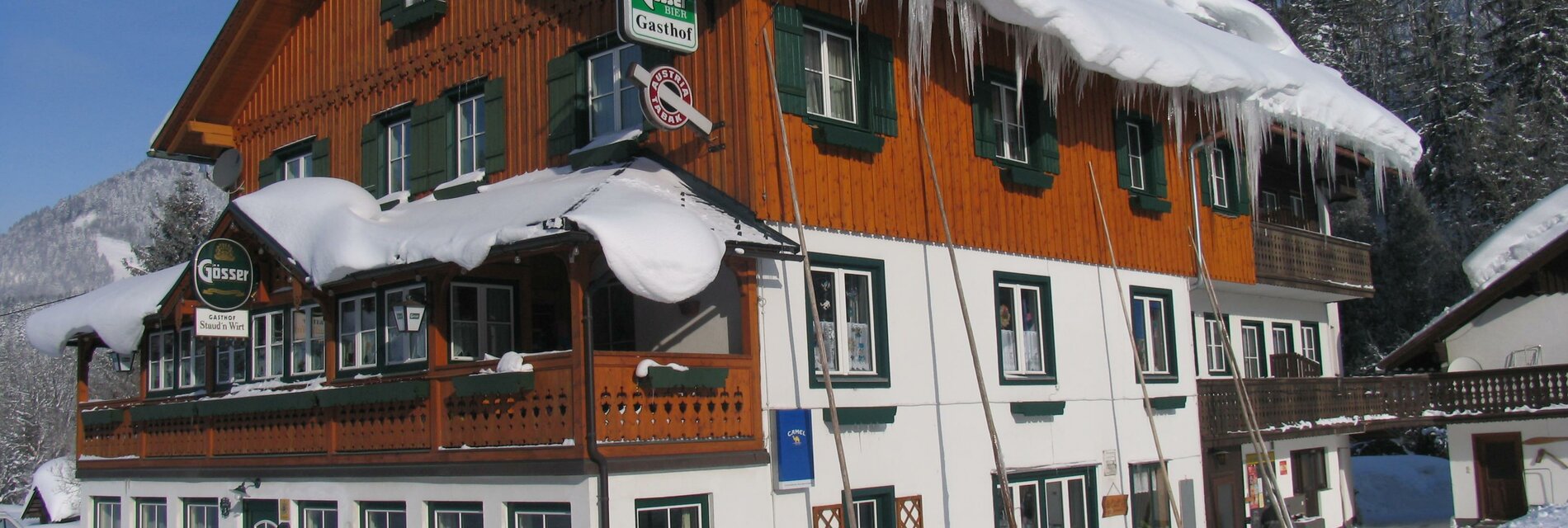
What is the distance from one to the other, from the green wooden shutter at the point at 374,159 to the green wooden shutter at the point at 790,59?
704cm

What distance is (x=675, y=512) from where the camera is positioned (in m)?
13.5

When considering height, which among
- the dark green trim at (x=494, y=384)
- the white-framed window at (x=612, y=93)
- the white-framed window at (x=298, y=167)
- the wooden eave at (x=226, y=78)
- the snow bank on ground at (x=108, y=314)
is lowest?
the dark green trim at (x=494, y=384)

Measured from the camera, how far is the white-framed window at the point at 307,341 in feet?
58.7

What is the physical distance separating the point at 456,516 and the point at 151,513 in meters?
7.74

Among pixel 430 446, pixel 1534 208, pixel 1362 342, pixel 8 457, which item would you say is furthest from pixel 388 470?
pixel 8 457

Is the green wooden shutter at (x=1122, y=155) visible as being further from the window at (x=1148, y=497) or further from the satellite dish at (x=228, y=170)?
the satellite dish at (x=228, y=170)

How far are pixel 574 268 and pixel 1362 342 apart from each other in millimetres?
34044

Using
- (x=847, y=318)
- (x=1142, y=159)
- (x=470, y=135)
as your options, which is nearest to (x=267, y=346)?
(x=470, y=135)

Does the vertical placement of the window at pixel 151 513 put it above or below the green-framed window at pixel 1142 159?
below

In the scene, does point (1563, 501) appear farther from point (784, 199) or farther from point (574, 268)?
point (574, 268)

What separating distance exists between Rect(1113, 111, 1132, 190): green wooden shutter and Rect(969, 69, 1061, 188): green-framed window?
5.17 ft

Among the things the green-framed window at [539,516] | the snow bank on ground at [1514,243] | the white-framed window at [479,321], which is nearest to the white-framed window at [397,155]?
the white-framed window at [479,321]

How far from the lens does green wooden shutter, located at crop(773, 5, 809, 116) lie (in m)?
14.9

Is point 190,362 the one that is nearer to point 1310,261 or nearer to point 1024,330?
point 1024,330
